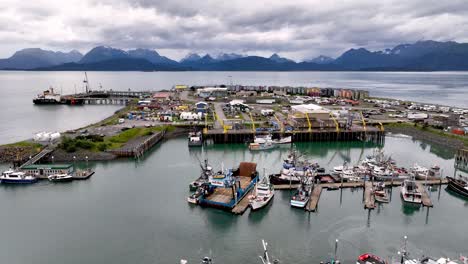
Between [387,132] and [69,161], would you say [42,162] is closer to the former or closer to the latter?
[69,161]

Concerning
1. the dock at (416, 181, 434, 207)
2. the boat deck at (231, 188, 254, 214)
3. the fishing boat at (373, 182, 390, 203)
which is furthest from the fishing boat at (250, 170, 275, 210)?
the dock at (416, 181, 434, 207)

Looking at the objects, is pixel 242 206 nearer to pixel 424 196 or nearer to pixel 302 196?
pixel 302 196

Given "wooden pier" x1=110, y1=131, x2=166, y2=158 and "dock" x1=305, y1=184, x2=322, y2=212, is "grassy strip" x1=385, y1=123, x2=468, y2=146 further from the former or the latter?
"wooden pier" x1=110, y1=131, x2=166, y2=158

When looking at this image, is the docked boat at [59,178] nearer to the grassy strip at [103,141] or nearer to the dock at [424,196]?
the grassy strip at [103,141]

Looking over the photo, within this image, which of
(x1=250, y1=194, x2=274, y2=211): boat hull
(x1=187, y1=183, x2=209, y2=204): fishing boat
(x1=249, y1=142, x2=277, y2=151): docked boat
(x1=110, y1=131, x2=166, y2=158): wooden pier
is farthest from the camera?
(x1=249, y1=142, x2=277, y2=151): docked boat

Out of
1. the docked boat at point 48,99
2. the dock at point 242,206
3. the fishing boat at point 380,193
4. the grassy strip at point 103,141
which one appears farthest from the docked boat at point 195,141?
the docked boat at point 48,99

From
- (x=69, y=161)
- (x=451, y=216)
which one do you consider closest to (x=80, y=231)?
(x=69, y=161)
